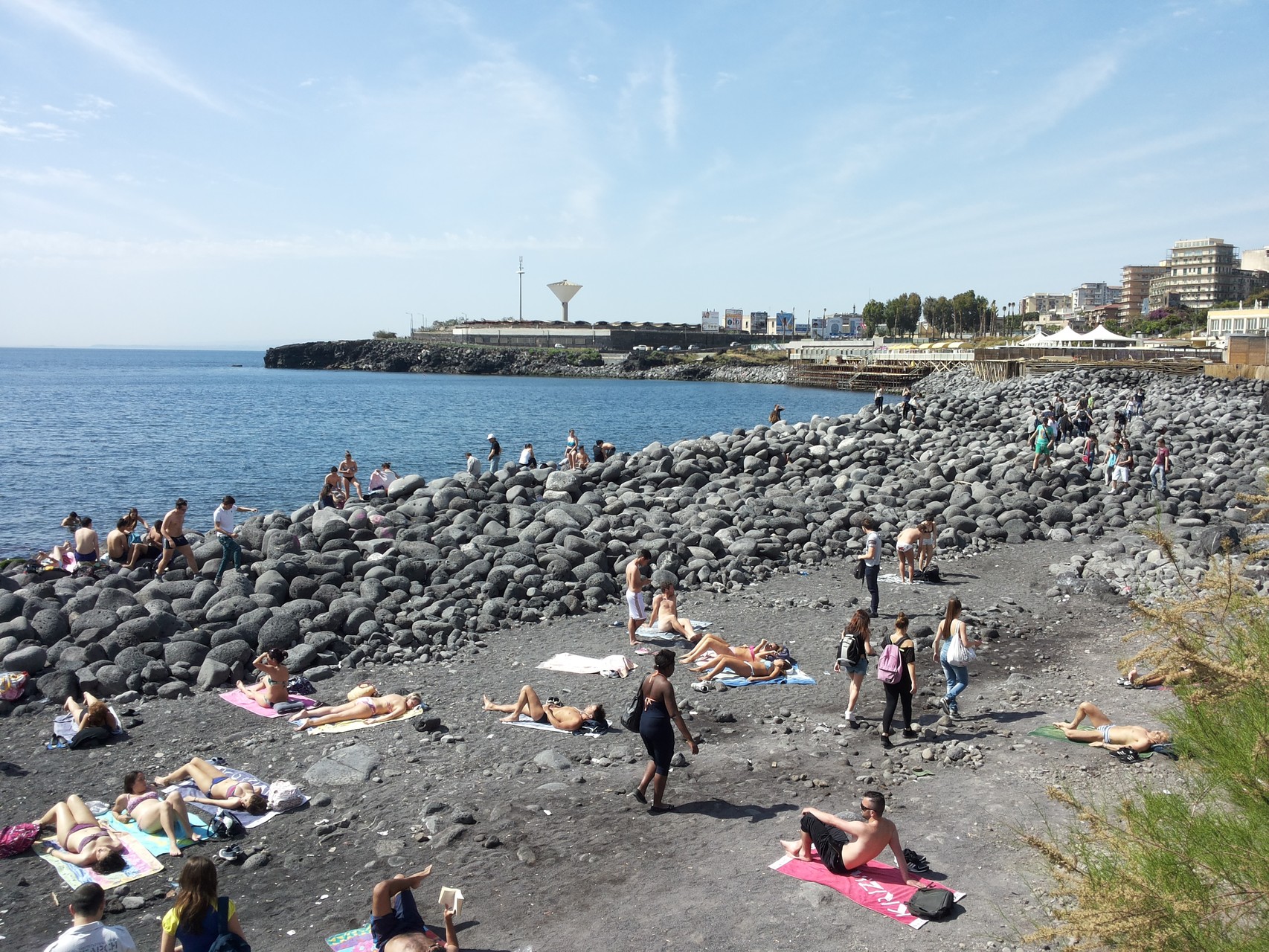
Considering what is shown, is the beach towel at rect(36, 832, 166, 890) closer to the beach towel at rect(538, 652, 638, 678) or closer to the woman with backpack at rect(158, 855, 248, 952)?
the woman with backpack at rect(158, 855, 248, 952)

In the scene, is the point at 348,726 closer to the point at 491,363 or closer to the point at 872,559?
the point at 872,559

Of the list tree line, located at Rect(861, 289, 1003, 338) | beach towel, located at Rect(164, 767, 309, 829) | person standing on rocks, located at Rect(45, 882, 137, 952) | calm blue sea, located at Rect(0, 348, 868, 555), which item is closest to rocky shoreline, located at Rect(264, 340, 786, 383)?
calm blue sea, located at Rect(0, 348, 868, 555)

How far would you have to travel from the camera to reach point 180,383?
132250mm

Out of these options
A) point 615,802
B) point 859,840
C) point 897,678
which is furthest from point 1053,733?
point 615,802

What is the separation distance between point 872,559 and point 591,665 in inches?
194

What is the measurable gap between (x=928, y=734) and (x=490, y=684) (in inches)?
221

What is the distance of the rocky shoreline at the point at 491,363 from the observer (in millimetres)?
134875

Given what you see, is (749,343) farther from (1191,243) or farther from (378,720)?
(378,720)

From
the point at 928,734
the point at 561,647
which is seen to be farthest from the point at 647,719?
the point at 561,647

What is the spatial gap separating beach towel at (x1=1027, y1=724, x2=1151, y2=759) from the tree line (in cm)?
14511

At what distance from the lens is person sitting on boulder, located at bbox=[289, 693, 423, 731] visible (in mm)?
11451

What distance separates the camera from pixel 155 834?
8.74 m

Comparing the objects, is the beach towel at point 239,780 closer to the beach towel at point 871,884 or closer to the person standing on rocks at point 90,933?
the person standing on rocks at point 90,933

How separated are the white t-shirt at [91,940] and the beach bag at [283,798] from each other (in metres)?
2.84
